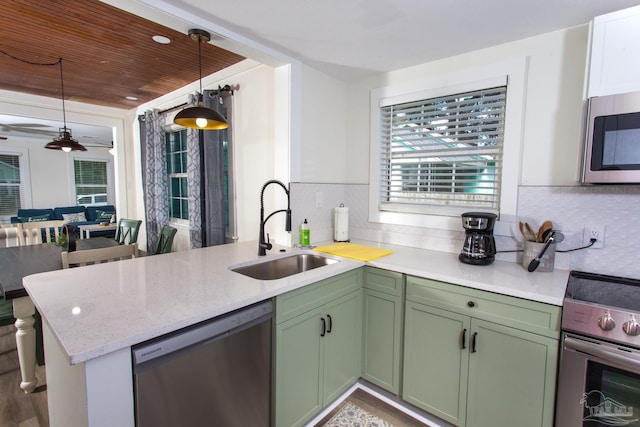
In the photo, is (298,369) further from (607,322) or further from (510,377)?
(607,322)

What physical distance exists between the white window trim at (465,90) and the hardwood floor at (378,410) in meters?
1.25

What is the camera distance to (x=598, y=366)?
4.16 ft

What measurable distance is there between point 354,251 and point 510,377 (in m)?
1.10

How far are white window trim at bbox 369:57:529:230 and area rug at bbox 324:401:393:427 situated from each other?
52.0 inches

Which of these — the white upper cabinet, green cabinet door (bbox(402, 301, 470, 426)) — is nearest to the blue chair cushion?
green cabinet door (bbox(402, 301, 470, 426))

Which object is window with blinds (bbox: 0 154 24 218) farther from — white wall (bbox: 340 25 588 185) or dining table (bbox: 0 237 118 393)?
white wall (bbox: 340 25 588 185)

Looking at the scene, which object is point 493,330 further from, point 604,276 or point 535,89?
point 535,89

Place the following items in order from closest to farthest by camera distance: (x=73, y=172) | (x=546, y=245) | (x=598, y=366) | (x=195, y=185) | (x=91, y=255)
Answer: (x=598, y=366) < (x=546, y=245) < (x=91, y=255) < (x=195, y=185) < (x=73, y=172)

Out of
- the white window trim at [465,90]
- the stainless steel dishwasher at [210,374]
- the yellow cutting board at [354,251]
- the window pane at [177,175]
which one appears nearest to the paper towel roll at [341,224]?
the yellow cutting board at [354,251]

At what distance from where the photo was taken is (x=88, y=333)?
96cm

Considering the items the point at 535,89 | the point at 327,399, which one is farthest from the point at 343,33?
the point at 327,399

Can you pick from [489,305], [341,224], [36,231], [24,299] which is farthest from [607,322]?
[36,231]

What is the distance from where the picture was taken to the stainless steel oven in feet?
3.93

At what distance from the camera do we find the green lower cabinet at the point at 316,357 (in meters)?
1.53
